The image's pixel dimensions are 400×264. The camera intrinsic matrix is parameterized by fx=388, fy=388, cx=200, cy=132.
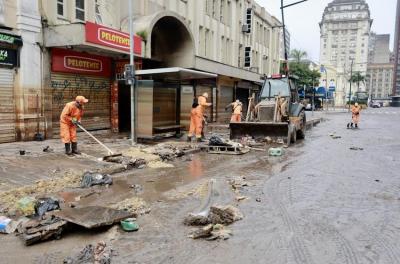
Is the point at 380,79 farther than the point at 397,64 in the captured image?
Yes

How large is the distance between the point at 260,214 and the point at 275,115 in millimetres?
9657

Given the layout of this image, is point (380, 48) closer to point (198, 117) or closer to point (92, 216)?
point (198, 117)

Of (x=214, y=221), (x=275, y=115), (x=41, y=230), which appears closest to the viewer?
(x=41, y=230)

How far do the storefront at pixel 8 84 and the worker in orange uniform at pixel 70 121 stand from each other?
3.04 metres

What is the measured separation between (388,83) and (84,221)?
173465 millimetres

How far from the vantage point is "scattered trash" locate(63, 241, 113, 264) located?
4152mm

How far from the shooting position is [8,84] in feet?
40.3

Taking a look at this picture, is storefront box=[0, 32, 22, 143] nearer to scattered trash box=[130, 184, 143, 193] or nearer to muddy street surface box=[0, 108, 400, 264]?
muddy street surface box=[0, 108, 400, 264]

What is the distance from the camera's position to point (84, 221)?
515cm

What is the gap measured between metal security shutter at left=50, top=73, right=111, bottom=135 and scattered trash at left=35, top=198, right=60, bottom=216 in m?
8.59

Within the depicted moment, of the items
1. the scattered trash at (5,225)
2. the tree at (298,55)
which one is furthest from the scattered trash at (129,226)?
the tree at (298,55)

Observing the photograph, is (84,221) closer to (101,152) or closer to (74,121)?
(74,121)

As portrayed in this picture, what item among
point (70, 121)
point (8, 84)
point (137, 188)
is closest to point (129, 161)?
point (70, 121)

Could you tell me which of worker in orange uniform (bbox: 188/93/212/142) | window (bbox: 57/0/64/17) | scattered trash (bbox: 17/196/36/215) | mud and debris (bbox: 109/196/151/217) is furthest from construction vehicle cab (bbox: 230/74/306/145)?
scattered trash (bbox: 17/196/36/215)
